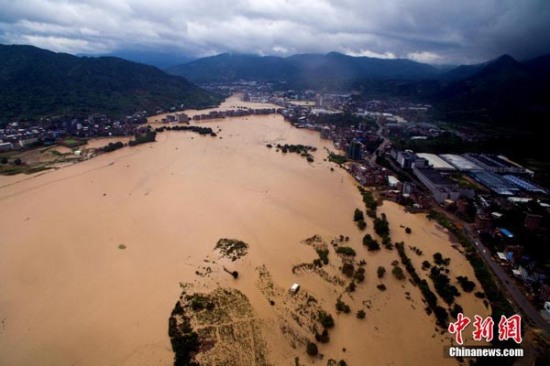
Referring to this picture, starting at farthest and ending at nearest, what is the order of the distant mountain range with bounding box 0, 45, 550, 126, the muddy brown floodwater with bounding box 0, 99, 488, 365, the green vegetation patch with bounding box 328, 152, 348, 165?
the distant mountain range with bounding box 0, 45, 550, 126 < the green vegetation patch with bounding box 328, 152, 348, 165 < the muddy brown floodwater with bounding box 0, 99, 488, 365

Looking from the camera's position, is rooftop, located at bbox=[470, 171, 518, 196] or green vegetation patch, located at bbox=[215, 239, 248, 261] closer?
green vegetation patch, located at bbox=[215, 239, 248, 261]

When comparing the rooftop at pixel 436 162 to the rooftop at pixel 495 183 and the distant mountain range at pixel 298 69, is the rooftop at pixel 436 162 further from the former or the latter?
the distant mountain range at pixel 298 69

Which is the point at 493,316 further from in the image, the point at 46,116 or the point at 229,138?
the point at 46,116

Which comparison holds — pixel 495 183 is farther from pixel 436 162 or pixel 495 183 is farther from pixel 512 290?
pixel 512 290

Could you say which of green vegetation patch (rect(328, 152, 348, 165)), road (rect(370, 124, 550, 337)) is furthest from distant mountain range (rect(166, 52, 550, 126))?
road (rect(370, 124, 550, 337))

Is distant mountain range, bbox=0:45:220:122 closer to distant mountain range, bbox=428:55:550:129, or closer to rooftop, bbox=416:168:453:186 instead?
rooftop, bbox=416:168:453:186

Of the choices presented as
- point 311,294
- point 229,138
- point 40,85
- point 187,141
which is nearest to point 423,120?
point 229,138

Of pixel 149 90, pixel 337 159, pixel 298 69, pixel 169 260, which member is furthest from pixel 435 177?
pixel 298 69

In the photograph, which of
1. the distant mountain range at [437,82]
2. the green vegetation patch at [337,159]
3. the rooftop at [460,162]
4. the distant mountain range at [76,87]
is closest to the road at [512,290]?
the rooftop at [460,162]
